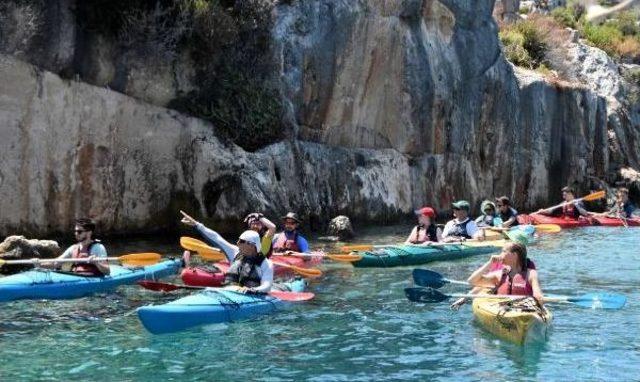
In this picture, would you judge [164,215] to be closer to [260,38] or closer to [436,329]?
[260,38]

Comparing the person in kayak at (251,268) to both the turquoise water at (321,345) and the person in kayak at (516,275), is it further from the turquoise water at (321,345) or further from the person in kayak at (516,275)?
the person in kayak at (516,275)

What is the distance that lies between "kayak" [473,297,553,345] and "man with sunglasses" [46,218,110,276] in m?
4.75

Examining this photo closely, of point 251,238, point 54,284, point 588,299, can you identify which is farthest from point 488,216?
point 54,284

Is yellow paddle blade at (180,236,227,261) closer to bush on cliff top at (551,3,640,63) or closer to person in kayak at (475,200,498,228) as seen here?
person in kayak at (475,200,498,228)

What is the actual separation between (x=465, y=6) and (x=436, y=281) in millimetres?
16453

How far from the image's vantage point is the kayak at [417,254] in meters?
13.7

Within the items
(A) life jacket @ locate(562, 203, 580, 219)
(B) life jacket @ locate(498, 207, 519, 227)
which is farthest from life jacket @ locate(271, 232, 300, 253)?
(A) life jacket @ locate(562, 203, 580, 219)

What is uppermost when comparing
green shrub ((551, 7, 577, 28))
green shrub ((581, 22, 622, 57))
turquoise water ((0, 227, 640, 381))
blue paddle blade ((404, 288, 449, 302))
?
green shrub ((551, 7, 577, 28))

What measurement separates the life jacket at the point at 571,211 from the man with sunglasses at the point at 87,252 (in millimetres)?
14570

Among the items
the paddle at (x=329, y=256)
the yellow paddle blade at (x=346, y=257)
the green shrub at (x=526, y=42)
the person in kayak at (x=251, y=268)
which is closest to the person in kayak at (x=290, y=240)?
the paddle at (x=329, y=256)

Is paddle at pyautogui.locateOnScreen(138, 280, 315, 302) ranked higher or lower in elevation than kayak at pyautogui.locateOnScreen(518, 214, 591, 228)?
lower

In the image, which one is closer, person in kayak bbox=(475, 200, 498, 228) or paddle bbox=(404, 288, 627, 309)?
paddle bbox=(404, 288, 627, 309)

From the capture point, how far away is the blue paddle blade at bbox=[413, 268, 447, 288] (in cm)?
1046

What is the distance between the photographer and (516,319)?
8.23 m
